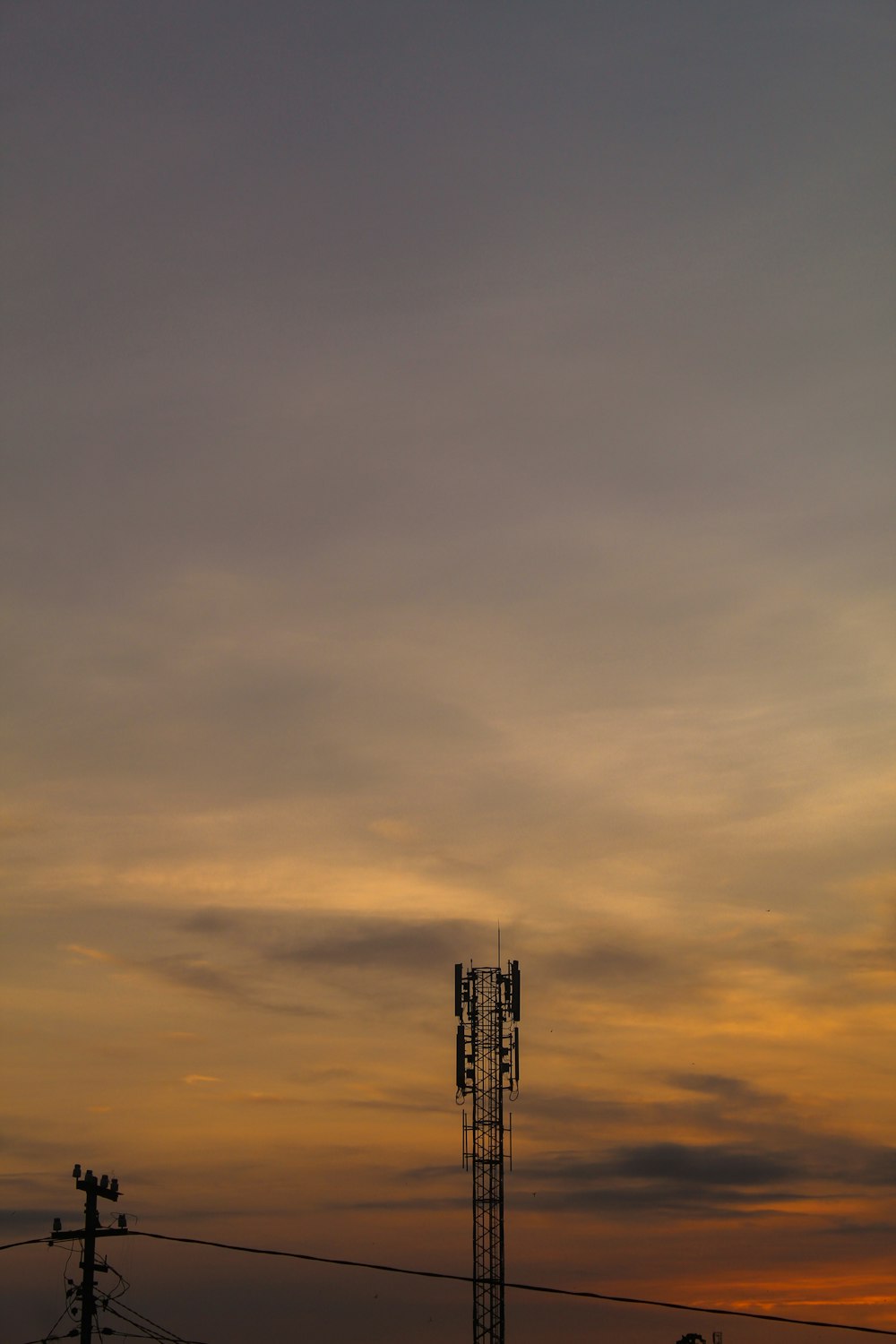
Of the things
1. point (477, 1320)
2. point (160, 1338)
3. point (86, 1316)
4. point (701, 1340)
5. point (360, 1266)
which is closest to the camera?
point (360, 1266)

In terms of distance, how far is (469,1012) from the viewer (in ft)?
248

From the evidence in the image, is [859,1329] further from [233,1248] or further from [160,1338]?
[160,1338]

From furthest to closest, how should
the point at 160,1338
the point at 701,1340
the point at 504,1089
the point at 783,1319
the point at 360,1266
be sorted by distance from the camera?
the point at 701,1340 < the point at 504,1089 < the point at 160,1338 < the point at 360,1266 < the point at 783,1319

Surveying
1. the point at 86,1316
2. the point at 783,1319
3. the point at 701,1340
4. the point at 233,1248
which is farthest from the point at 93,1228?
the point at 701,1340

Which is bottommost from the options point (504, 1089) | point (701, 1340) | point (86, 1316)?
point (701, 1340)

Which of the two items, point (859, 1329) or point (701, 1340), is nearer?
point (859, 1329)

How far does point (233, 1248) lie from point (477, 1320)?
30.8 m

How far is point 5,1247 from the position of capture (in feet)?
156

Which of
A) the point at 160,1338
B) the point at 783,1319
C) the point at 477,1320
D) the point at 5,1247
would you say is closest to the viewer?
the point at 783,1319

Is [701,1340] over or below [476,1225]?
below

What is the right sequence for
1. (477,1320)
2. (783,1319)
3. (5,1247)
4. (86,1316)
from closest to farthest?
A: (783,1319) → (5,1247) → (86,1316) → (477,1320)

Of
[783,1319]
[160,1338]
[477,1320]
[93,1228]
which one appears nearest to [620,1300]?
[783,1319]

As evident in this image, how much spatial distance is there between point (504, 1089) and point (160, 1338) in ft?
70.4

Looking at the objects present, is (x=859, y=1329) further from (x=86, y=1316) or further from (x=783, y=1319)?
(x=86, y=1316)
